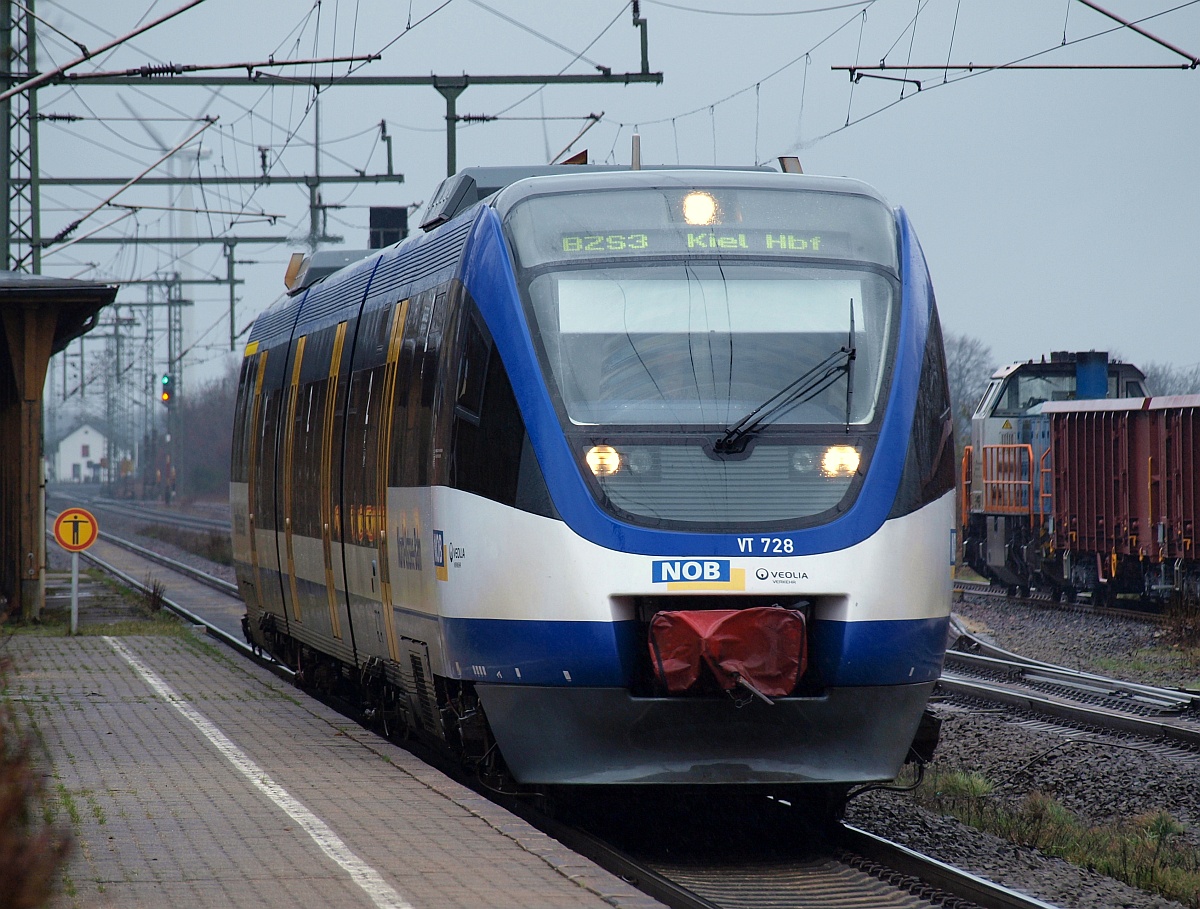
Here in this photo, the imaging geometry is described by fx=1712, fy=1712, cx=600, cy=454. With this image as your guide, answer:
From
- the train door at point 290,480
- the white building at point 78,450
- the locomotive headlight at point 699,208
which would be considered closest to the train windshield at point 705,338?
the locomotive headlight at point 699,208

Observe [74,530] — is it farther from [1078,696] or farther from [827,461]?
[827,461]

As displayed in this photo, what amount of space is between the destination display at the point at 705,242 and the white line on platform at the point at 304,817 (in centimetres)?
306

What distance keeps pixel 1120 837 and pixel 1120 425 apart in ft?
51.8

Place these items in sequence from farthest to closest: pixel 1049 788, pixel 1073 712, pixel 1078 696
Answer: pixel 1078 696 → pixel 1073 712 → pixel 1049 788

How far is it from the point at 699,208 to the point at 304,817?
3648 mm

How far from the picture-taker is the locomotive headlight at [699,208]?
349 inches

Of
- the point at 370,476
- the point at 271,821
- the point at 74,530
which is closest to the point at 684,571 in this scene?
the point at 271,821

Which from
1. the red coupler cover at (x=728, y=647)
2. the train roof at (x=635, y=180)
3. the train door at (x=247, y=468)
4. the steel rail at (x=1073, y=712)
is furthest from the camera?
the train door at (x=247, y=468)

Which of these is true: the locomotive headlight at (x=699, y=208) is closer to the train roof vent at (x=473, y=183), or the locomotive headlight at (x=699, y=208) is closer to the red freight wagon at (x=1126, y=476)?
the train roof vent at (x=473, y=183)

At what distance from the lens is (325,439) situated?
495 inches

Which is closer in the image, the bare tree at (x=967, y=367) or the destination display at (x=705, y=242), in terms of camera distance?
the destination display at (x=705, y=242)

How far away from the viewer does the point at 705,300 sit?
8570 millimetres

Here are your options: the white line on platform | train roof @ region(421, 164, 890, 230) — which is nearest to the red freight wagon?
train roof @ region(421, 164, 890, 230)

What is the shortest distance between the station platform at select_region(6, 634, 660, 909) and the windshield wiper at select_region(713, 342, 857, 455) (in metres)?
2.03
